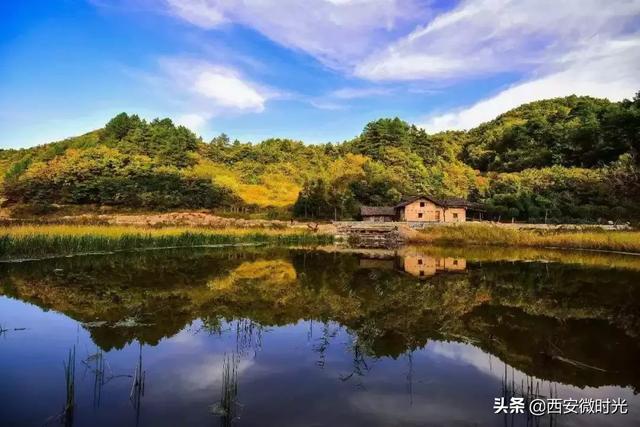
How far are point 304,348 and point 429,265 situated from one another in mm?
14647

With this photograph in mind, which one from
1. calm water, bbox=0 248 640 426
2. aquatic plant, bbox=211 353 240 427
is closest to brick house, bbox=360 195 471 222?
calm water, bbox=0 248 640 426

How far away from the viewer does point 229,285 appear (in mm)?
14727

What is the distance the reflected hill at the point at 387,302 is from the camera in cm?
822

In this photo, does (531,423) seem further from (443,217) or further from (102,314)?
(443,217)

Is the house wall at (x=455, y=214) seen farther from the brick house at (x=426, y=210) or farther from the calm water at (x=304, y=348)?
the calm water at (x=304, y=348)

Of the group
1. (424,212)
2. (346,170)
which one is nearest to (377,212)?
(424,212)

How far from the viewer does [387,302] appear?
1223 centimetres

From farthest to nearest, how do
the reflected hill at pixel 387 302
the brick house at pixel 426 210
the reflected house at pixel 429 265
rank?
1. the brick house at pixel 426 210
2. the reflected house at pixel 429 265
3. the reflected hill at pixel 387 302

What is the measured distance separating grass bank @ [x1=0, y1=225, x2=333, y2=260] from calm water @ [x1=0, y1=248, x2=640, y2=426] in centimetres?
358

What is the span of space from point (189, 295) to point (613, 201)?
168ft

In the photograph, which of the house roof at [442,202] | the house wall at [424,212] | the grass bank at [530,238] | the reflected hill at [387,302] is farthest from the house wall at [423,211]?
the reflected hill at [387,302]

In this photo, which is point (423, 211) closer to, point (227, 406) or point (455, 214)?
point (455, 214)

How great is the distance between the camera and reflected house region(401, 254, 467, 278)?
19328mm

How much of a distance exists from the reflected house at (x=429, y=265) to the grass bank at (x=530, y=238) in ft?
34.9
